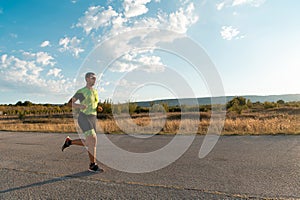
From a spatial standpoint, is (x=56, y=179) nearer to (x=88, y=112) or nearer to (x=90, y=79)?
(x=88, y=112)

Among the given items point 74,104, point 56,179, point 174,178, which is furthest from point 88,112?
point 174,178

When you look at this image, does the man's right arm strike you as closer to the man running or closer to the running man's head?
the man running

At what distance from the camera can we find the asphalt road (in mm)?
3137

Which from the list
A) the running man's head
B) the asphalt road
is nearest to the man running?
the running man's head

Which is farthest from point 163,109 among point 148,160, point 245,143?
point 148,160

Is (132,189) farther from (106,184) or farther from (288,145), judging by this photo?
(288,145)

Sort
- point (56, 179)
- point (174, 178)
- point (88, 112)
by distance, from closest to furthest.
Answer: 1. point (174, 178)
2. point (56, 179)
3. point (88, 112)

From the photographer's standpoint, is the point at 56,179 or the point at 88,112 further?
the point at 88,112

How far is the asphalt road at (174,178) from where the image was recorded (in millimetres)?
3137

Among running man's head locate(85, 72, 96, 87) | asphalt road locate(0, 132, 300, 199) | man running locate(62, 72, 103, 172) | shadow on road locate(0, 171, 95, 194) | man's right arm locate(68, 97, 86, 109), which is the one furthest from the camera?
running man's head locate(85, 72, 96, 87)

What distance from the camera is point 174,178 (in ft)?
12.4

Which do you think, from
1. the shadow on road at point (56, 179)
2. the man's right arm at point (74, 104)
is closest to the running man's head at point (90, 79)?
the man's right arm at point (74, 104)

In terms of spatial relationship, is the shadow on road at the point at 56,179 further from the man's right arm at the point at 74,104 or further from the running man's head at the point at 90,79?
the running man's head at the point at 90,79

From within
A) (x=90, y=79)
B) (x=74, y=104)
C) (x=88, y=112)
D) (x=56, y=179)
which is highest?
(x=90, y=79)
